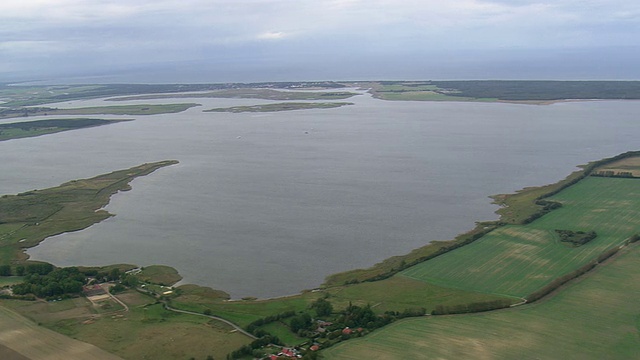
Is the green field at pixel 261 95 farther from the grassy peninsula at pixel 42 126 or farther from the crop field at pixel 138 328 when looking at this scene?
the crop field at pixel 138 328

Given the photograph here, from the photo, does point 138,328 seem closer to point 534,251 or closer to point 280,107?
point 534,251

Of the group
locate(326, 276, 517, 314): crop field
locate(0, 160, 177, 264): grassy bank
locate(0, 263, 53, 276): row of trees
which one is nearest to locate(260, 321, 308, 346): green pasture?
locate(326, 276, 517, 314): crop field

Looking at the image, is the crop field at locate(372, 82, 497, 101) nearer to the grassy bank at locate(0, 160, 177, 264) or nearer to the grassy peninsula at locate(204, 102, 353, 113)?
the grassy peninsula at locate(204, 102, 353, 113)

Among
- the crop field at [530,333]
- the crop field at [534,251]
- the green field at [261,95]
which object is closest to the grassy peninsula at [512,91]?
the green field at [261,95]

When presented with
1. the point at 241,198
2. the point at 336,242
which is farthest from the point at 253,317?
the point at 241,198

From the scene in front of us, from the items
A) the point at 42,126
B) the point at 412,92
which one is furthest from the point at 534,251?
the point at 412,92

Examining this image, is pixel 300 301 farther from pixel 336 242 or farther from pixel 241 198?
pixel 241 198
